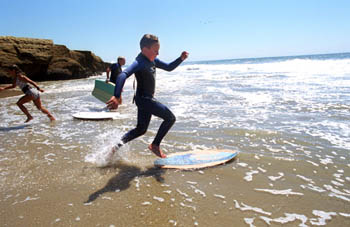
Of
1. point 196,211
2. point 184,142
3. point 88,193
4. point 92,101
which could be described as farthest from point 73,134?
point 92,101

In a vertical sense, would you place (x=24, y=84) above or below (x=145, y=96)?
below

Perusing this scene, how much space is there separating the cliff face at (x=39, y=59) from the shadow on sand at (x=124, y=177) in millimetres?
18918

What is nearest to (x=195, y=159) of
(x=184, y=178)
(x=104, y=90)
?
(x=184, y=178)

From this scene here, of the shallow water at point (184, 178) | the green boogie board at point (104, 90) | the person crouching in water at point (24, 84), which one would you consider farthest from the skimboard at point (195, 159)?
the green boogie board at point (104, 90)

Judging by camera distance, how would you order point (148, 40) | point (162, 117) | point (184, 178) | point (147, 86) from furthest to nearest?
point (162, 117) → point (147, 86) → point (148, 40) → point (184, 178)

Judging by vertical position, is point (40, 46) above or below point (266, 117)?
above

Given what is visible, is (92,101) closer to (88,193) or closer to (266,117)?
(266,117)

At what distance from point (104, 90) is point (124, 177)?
21.1ft

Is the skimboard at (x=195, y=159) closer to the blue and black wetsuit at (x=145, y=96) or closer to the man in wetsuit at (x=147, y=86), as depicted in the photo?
the man in wetsuit at (x=147, y=86)

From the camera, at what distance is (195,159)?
3775mm

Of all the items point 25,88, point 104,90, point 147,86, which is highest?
point 147,86

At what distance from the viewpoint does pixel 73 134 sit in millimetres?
5508

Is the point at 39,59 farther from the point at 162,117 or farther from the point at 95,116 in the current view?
the point at 162,117

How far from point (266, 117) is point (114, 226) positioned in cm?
528
